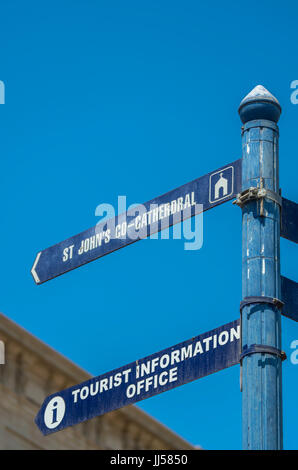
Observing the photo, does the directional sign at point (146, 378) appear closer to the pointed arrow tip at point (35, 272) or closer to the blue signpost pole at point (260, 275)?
the blue signpost pole at point (260, 275)

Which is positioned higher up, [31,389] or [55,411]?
A: [31,389]

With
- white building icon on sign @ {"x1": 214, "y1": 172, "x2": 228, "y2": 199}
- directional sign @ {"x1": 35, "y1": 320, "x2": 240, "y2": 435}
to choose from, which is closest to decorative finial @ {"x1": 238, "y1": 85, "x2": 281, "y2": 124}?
white building icon on sign @ {"x1": 214, "y1": 172, "x2": 228, "y2": 199}

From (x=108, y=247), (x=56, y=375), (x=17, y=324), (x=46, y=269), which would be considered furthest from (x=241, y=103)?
(x=56, y=375)

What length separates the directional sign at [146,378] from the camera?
25.1 ft

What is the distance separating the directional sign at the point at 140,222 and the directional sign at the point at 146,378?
931mm

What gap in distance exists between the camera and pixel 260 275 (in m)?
7.61

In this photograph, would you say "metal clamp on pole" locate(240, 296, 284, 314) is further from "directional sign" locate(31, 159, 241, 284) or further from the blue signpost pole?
"directional sign" locate(31, 159, 241, 284)

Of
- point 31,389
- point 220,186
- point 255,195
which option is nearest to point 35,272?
point 220,186

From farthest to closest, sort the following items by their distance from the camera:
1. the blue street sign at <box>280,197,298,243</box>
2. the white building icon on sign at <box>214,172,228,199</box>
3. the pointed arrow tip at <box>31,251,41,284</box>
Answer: the pointed arrow tip at <box>31,251,41,284</box> < the white building icon on sign at <box>214,172,228,199</box> < the blue street sign at <box>280,197,298,243</box>

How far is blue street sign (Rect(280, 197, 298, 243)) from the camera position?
7.95 metres

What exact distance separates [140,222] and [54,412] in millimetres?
1516

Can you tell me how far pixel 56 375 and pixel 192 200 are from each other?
42.2 feet

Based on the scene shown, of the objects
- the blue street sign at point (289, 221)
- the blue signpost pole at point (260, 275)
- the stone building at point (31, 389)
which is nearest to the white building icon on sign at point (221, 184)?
the blue signpost pole at point (260, 275)

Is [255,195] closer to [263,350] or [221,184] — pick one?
[221,184]
